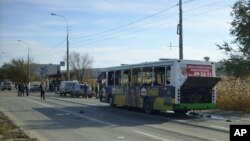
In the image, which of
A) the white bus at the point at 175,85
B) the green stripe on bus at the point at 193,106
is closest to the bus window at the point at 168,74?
the white bus at the point at 175,85

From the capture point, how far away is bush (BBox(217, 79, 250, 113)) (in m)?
29.8

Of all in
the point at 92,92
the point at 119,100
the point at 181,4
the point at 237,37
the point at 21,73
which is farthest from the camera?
the point at 21,73

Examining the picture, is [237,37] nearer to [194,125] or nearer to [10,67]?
[194,125]

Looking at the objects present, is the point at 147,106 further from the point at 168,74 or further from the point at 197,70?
the point at 197,70

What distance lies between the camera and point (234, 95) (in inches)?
1261

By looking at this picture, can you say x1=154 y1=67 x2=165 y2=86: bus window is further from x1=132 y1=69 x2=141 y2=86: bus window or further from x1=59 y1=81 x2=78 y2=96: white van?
x1=59 y1=81 x2=78 y2=96: white van

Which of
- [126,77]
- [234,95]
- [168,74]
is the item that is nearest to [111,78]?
[126,77]

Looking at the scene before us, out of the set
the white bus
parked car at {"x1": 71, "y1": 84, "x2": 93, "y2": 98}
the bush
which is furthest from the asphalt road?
parked car at {"x1": 71, "y1": 84, "x2": 93, "y2": 98}

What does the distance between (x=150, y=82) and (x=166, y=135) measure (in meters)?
9.88

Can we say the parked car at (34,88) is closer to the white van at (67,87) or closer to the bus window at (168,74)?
the white van at (67,87)

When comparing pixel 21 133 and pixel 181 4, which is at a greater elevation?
pixel 181 4

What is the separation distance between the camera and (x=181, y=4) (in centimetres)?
3641

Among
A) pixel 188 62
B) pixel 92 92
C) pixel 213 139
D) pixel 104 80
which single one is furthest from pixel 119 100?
pixel 92 92

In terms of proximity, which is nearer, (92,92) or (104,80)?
(104,80)
